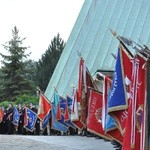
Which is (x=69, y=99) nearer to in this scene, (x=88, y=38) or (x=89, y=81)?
(x=89, y=81)

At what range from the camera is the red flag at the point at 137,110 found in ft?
22.3

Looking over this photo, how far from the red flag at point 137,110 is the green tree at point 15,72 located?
183 ft

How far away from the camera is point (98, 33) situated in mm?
34594

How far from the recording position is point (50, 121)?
82.8 ft

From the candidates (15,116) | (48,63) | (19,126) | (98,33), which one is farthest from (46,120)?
(48,63)

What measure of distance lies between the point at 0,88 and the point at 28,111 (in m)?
39.2

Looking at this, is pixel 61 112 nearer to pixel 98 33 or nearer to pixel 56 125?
pixel 56 125

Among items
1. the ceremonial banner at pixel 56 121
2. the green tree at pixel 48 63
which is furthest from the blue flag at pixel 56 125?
the green tree at pixel 48 63

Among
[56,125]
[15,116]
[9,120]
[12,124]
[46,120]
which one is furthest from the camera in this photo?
[12,124]

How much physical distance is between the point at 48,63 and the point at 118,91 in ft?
188

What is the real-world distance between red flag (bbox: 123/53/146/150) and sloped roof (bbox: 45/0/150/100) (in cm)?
2463

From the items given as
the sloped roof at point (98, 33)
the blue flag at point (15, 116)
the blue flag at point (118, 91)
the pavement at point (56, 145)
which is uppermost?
the sloped roof at point (98, 33)

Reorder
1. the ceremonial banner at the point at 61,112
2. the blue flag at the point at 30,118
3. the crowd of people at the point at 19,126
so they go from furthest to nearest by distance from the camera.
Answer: the blue flag at the point at 30,118, the crowd of people at the point at 19,126, the ceremonial banner at the point at 61,112

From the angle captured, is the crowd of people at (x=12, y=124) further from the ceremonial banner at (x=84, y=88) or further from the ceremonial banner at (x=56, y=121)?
the ceremonial banner at (x=84, y=88)
